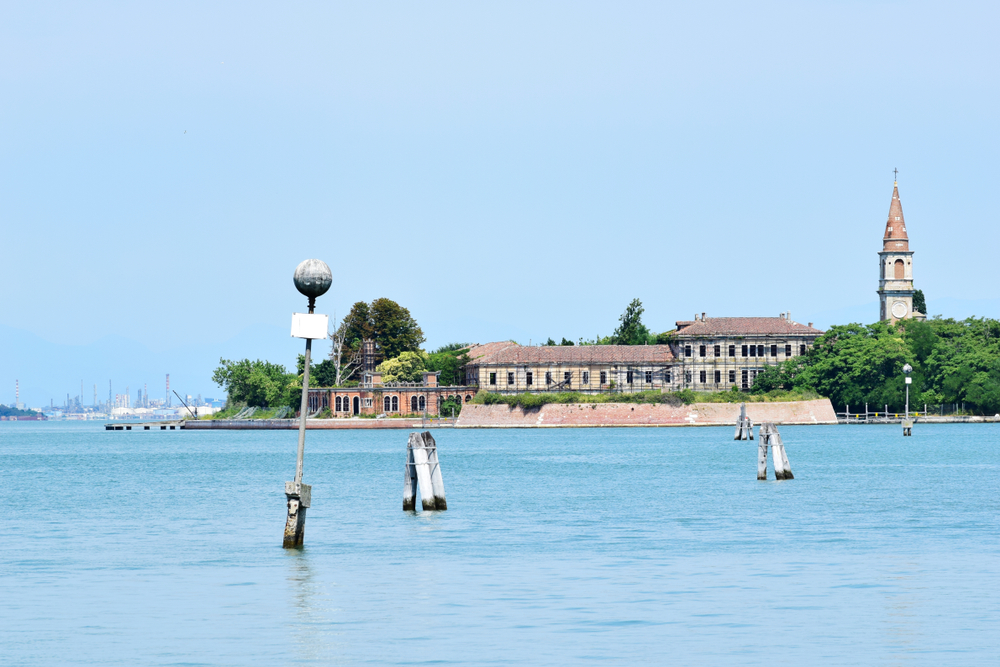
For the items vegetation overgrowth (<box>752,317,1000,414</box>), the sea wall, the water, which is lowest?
the water

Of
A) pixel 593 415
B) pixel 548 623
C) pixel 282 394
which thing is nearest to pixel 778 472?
pixel 548 623

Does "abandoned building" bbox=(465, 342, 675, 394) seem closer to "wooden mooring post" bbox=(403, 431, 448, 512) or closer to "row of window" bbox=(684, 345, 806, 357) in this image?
"row of window" bbox=(684, 345, 806, 357)

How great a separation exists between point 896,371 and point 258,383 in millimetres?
A: 66267

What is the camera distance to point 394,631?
635 inches

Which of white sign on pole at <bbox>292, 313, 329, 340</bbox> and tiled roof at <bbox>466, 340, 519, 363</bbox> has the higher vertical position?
tiled roof at <bbox>466, 340, 519, 363</bbox>

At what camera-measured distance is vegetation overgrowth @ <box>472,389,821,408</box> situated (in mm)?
114438

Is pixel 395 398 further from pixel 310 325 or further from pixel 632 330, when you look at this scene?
pixel 310 325

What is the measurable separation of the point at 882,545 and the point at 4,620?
14624mm

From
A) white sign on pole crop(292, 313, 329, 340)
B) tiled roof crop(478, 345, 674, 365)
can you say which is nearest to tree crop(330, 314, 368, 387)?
tiled roof crop(478, 345, 674, 365)

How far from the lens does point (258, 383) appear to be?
149500mm

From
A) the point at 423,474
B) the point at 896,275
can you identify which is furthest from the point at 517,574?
the point at 896,275

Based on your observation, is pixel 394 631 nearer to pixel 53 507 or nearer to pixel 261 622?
pixel 261 622

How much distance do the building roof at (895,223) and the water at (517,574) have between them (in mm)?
96261

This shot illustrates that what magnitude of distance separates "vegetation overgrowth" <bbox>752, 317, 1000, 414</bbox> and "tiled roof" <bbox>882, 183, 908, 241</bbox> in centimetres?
1790
